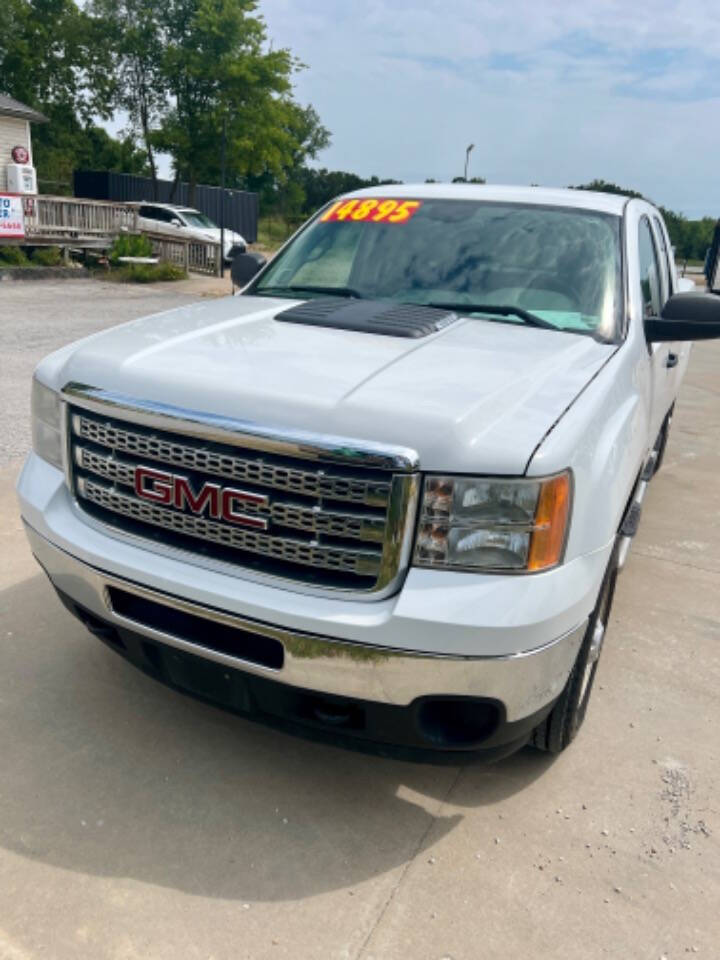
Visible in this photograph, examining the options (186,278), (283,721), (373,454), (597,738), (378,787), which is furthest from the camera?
(186,278)

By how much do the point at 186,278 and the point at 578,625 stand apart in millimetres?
18923

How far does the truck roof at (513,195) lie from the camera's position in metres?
3.56

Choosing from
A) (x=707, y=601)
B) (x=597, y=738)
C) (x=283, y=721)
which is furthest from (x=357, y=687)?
(x=707, y=601)

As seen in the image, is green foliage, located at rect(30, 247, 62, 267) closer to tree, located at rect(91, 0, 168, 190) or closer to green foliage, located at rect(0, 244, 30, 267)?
green foliage, located at rect(0, 244, 30, 267)

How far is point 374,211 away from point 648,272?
135cm

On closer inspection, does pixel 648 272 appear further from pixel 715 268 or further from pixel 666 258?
pixel 715 268

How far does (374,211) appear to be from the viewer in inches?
149

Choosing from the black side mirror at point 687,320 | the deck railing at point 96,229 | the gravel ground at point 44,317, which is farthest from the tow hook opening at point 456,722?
the deck railing at point 96,229

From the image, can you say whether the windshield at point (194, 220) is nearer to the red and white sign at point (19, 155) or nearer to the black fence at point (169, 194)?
the red and white sign at point (19, 155)

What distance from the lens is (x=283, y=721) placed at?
7.45 feet

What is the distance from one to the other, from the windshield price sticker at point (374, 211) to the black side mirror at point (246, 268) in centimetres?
40

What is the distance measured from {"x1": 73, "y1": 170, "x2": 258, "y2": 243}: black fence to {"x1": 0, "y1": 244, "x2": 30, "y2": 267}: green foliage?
1430 centimetres

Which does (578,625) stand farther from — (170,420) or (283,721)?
(170,420)

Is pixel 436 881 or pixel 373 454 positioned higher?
pixel 373 454
